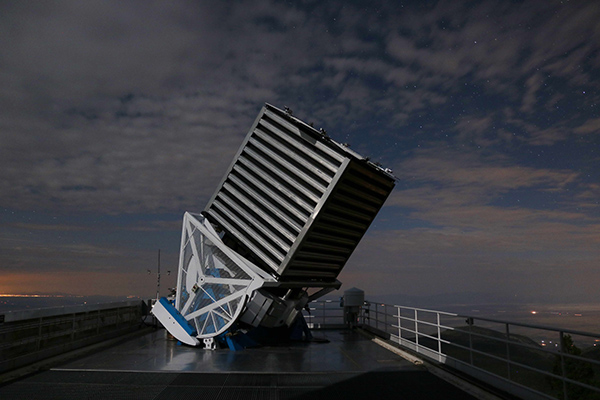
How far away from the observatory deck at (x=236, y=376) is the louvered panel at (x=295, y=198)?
8.91 feet

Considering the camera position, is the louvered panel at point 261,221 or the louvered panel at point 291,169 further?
the louvered panel at point 261,221

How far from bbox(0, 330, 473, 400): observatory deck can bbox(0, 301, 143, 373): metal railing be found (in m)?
0.94

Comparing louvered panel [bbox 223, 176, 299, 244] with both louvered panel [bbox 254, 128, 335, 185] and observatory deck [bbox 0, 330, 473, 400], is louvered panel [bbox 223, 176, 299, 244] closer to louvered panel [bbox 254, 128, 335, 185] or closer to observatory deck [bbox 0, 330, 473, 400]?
louvered panel [bbox 254, 128, 335, 185]

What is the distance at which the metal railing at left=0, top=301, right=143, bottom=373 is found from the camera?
33.4ft

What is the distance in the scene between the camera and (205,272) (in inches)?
574

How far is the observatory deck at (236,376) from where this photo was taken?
8.12 meters

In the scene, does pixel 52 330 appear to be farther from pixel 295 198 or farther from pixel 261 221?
pixel 295 198

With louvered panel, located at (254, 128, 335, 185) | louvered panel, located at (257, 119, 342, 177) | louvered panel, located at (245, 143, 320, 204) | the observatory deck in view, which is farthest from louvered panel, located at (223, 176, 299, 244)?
the observatory deck

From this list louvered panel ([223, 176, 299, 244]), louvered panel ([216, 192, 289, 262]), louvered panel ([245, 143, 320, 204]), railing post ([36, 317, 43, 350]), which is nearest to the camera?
railing post ([36, 317, 43, 350])

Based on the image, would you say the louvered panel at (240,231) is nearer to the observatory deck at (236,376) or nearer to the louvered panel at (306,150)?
the observatory deck at (236,376)

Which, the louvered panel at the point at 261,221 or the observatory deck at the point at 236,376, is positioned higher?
the louvered panel at the point at 261,221

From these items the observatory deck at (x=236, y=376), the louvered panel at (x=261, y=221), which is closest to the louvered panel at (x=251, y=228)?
the louvered panel at (x=261, y=221)

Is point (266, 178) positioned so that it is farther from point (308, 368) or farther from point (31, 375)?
point (31, 375)

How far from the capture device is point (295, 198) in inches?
489
